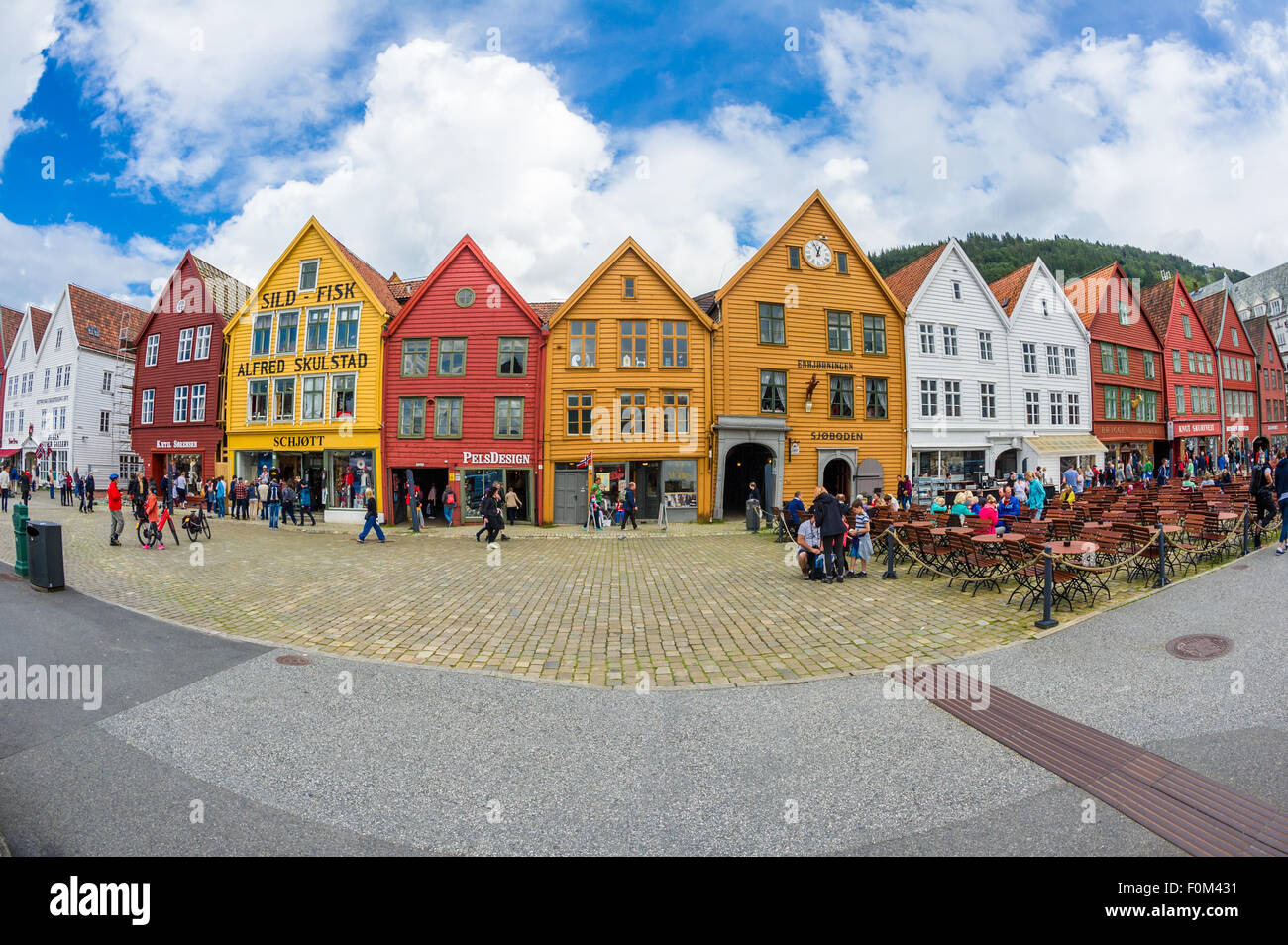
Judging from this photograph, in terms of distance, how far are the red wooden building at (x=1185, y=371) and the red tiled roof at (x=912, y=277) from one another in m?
19.9

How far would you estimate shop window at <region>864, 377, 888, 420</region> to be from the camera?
29672 millimetres

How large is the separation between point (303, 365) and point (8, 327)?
43.3m

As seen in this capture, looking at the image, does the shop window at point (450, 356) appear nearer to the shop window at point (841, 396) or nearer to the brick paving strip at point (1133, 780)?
the shop window at point (841, 396)

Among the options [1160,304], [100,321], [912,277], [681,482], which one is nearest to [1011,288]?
[912,277]

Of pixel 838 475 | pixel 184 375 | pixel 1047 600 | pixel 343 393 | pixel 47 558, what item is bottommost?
pixel 1047 600

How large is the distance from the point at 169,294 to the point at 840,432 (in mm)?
39603

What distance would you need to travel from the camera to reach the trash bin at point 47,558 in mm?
10516

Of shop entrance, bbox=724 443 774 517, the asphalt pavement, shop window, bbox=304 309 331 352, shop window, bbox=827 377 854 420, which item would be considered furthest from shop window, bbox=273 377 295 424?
shop window, bbox=827 377 854 420

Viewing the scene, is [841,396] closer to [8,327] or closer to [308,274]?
[308,274]

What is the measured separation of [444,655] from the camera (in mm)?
7234

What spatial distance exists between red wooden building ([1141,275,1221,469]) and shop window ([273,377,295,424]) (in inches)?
2137

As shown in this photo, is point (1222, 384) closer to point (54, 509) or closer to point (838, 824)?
point (838, 824)

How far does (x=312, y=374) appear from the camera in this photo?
94.3ft

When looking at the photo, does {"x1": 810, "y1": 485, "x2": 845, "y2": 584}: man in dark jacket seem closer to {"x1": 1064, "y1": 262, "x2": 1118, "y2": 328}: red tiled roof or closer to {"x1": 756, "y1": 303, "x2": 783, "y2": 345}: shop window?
{"x1": 756, "y1": 303, "x2": 783, "y2": 345}: shop window
